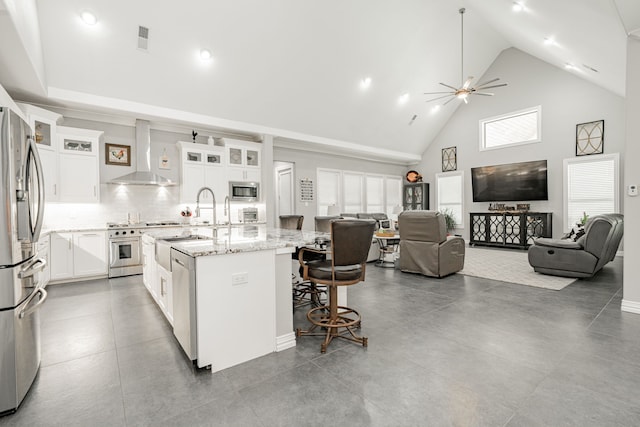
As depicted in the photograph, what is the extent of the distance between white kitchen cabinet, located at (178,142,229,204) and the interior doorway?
2.01 m

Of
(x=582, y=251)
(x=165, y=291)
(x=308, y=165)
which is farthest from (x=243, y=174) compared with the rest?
(x=582, y=251)

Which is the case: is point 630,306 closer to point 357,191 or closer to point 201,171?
point 201,171

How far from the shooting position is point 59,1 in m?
3.74

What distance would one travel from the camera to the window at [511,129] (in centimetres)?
805

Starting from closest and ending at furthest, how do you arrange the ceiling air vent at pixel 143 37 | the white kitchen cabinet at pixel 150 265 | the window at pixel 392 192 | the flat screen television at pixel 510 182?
the white kitchen cabinet at pixel 150 265, the ceiling air vent at pixel 143 37, the flat screen television at pixel 510 182, the window at pixel 392 192

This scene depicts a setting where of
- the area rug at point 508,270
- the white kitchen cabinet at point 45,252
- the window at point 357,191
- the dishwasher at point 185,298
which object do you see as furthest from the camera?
the window at point 357,191

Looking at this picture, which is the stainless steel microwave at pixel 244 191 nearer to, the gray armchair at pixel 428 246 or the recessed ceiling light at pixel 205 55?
the recessed ceiling light at pixel 205 55

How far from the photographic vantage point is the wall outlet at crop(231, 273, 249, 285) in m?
2.18

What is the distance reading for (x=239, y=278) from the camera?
86.7 inches

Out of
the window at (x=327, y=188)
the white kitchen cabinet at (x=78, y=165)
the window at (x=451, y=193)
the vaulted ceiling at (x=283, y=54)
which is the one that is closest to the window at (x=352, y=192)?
the window at (x=327, y=188)

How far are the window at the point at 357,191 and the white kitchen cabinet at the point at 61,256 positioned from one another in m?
5.55

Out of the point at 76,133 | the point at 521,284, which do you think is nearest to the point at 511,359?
the point at 521,284

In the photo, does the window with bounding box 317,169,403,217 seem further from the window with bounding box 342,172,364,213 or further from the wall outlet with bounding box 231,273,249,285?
the wall outlet with bounding box 231,273,249,285

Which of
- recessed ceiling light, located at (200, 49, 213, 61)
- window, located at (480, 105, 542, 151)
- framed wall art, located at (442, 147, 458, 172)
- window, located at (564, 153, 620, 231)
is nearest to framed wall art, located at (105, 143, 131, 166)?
recessed ceiling light, located at (200, 49, 213, 61)
